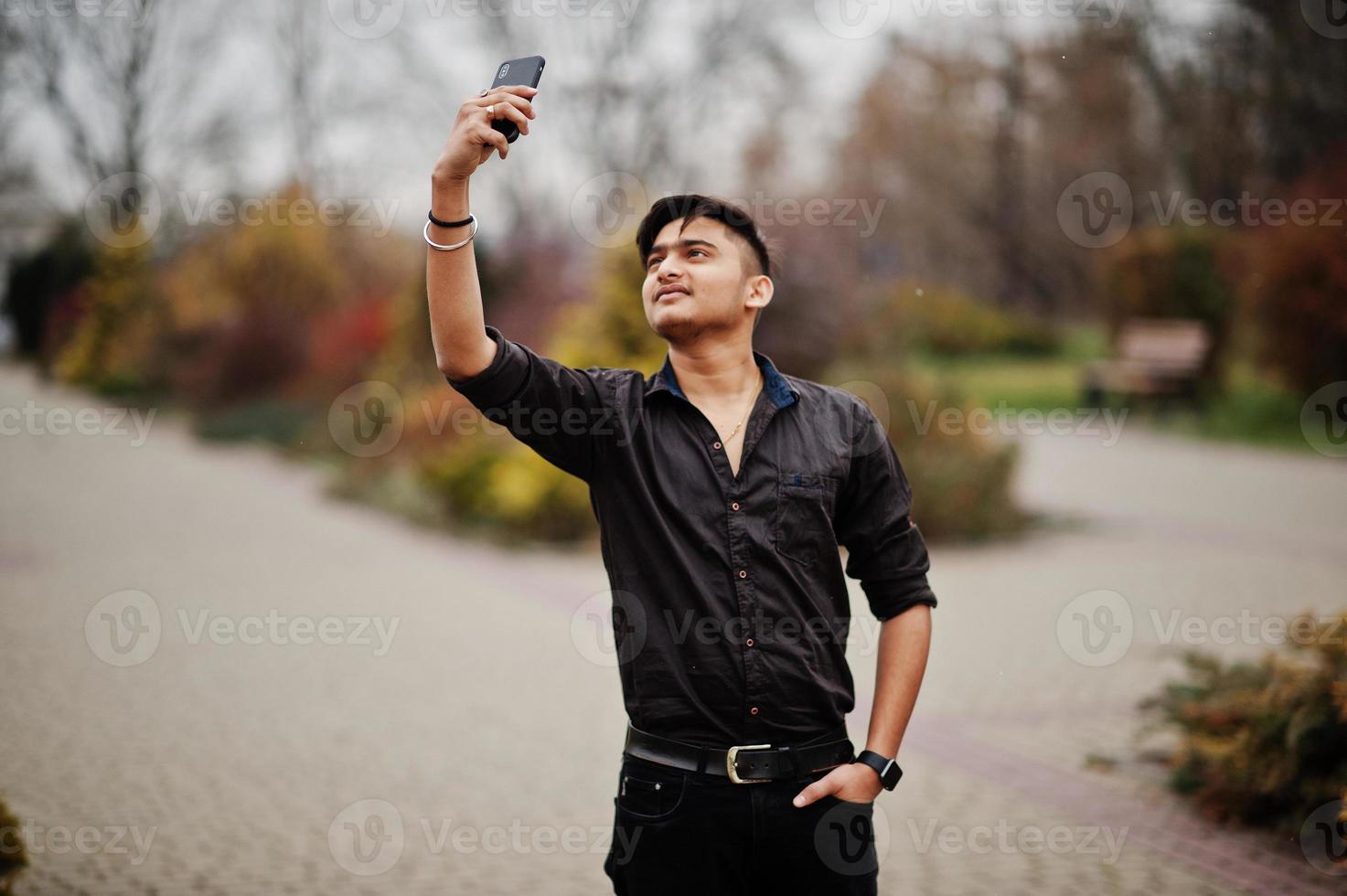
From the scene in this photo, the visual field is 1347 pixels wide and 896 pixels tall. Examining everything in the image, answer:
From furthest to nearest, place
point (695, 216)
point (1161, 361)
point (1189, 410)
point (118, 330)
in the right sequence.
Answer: point (118, 330)
point (1161, 361)
point (1189, 410)
point (695, 216)

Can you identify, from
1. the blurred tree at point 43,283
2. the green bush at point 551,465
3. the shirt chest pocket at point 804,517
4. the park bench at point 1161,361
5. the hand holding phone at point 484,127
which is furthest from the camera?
the park bench at point 1161,361

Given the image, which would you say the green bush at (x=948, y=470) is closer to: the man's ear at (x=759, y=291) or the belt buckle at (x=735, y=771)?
the man's ear at (x=759, y=291)

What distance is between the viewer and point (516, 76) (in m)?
2.28

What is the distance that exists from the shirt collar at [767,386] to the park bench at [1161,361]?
67.1 feet

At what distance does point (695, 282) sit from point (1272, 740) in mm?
3628

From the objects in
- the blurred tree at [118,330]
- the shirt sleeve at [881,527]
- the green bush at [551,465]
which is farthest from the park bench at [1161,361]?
the shirt sleeve at [881,527]

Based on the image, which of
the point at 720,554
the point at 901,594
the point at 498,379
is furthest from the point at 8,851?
the point at 901,594

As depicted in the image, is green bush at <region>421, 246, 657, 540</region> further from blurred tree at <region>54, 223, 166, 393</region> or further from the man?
blurred tree at <region>54, 223, 166, 393</region>

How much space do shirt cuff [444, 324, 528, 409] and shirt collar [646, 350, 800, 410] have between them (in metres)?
0.32

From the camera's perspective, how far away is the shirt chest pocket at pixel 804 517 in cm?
246

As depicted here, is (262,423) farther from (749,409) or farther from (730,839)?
(730,839)

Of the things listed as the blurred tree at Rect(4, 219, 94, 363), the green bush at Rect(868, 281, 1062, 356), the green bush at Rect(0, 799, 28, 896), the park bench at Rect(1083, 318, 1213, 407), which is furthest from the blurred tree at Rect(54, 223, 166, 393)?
the green bush at Rect(868, 281, 1062, 356)

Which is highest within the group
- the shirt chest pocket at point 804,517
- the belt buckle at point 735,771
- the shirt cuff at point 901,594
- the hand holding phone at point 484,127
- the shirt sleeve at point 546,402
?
the hand holding phone at point 484,127

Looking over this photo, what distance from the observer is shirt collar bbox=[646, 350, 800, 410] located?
257 centimetres
